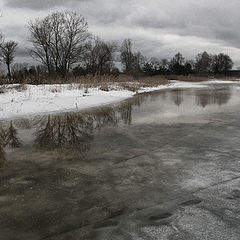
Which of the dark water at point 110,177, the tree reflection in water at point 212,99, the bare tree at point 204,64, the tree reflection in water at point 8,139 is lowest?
the dark water at point 110,177

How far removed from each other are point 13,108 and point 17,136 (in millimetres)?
4724

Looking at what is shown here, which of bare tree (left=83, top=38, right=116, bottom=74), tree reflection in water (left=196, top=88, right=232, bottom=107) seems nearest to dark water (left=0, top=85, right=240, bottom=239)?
tree reflection in water (left=196, top=88, right=232, bottom=107)

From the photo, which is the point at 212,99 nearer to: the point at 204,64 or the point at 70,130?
the point at 70,130

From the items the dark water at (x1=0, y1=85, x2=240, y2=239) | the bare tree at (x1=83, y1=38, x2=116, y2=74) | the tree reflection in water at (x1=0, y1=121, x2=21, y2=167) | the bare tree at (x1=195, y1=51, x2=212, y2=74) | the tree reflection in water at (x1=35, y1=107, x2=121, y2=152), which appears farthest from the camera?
the bare tree at (x1=195, y1=51, x2=212, y2=74)

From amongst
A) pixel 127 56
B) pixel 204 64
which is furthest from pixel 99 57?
pixel 204 64

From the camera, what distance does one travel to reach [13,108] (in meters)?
13.1

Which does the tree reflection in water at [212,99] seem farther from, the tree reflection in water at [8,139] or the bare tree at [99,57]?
the bare tree at [99,57]

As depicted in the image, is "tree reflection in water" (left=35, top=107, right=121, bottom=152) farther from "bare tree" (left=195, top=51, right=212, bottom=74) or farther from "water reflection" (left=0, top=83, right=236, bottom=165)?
"bare tree" (left=195, top=51, right=212, bottom=74)

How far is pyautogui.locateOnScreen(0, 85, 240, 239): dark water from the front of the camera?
3617 millimetres

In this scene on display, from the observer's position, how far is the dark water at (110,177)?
362 centimetres

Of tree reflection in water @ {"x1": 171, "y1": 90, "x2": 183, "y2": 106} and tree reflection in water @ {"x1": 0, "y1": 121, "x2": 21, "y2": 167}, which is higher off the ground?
tree reflection in water @ {"x1": 171, "y1": 90, "x2": 183, "y2": 106}

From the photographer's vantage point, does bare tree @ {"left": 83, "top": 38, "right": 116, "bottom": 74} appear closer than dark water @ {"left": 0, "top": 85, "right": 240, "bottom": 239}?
No

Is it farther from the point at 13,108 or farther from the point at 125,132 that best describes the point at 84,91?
the point at 125,132

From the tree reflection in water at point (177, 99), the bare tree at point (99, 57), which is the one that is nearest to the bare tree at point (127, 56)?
the bare tree at point (99, 57)
